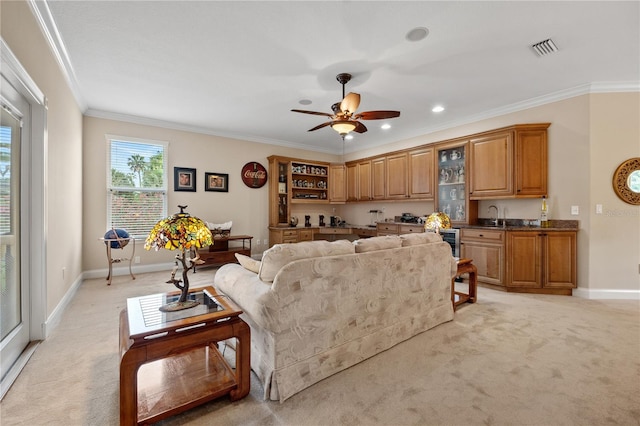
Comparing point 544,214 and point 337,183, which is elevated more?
point 337,183

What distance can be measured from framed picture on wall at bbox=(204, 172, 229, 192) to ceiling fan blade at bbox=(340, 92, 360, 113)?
360cm

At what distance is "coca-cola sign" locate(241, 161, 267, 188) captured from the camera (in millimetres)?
6262

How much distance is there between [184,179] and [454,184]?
5077 mm

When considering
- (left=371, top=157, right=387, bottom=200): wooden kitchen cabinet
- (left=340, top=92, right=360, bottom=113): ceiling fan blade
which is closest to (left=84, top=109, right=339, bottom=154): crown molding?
(left=371, top=157, right=387, bottom=200): wooden kitchen cabinet

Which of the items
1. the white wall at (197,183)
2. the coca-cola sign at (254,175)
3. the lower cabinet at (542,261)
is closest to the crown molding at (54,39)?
the white wall at (197,183)

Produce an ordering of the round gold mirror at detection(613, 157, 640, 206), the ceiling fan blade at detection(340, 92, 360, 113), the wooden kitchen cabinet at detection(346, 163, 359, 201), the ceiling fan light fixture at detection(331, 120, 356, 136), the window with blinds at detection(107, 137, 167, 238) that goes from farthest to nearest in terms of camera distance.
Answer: the wooden kitchen cabinet at detection(346, 163, 359, 201)
the window with blinds at detection(107, 137, 167, 238)
the round gold mirror at detection(613, 157, 640, 206)
the ceiling fan light fixture at detection(331, 120, 356, 136)
the ceiling fan blade at detection(340, 92, 360, 113)

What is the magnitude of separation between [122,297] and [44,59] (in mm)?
2807

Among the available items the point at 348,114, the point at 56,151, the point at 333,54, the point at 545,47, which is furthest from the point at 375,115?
the point at 56,151

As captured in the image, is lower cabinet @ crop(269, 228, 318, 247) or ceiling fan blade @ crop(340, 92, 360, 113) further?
lower cabinet @ crop(269, 228, 318, 247)

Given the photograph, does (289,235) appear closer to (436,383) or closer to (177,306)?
(177,306)

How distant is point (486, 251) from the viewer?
432cm

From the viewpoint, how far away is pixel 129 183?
16.5ft

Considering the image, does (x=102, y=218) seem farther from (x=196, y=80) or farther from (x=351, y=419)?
(x=351, y=419)

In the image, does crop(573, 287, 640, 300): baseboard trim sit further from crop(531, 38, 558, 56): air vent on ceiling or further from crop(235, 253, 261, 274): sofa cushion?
crop(235, 253, 261, 274): sofa cushion
